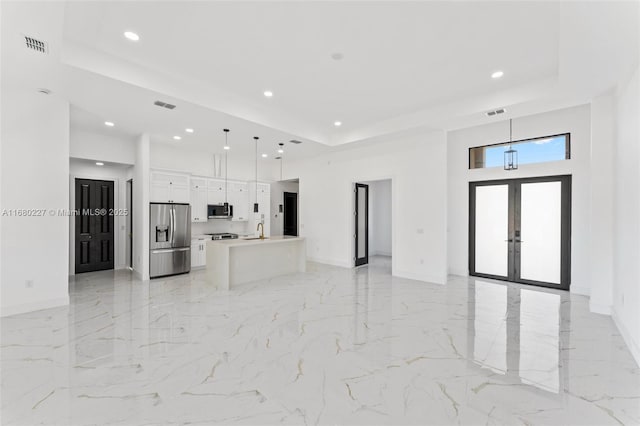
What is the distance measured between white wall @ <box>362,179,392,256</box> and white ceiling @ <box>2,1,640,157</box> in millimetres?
4360

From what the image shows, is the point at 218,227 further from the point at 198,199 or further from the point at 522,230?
the point at 522,230

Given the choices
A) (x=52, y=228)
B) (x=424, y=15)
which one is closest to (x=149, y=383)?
(x=52, y=228)

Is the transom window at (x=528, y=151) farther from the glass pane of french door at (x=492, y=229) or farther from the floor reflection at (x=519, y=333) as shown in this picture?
the floor reflection at (x=519, y=333)

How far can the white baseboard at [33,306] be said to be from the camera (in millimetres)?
3980

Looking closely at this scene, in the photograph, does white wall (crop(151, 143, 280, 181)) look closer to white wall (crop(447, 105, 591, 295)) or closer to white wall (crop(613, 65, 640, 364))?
white wall (crop(447, 105, 591, 295))

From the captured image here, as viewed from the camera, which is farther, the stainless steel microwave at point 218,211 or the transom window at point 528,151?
the stainless steel microwave at point 218,211

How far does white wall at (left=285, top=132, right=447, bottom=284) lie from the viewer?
5.95 metres

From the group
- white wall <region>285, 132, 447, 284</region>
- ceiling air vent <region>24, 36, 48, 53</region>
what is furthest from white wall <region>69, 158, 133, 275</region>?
white wall <region>285, 132, 447, 284</region>

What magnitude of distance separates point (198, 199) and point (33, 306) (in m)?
3.69

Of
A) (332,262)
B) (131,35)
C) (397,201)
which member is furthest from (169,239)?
(397,201)

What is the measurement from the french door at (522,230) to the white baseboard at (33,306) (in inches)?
296

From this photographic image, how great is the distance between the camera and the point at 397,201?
6574mm

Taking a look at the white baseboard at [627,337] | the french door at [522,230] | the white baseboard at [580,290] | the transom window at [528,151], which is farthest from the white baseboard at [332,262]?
the white baseboard at [627,337]

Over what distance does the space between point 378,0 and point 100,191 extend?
7.44 m
